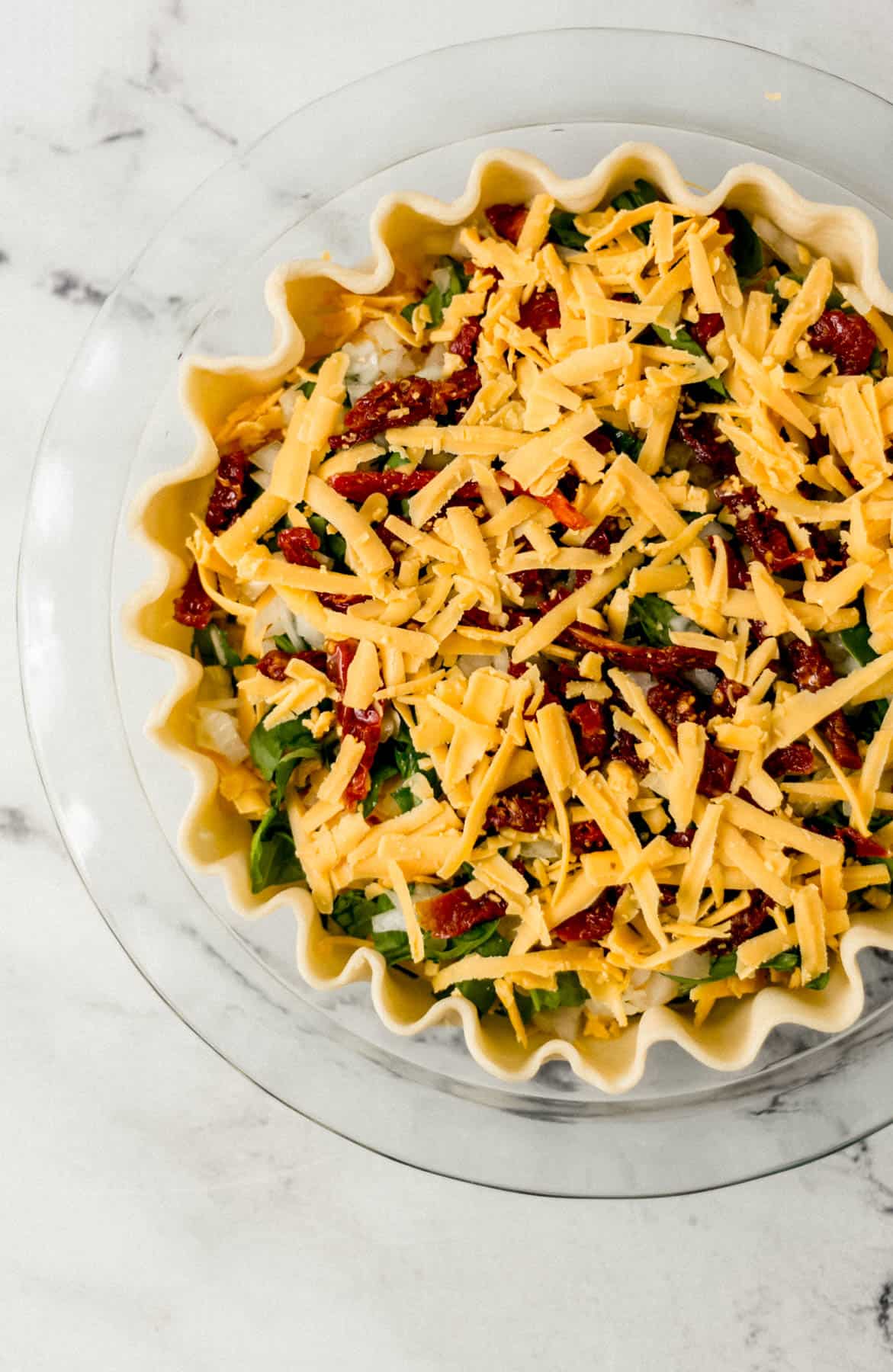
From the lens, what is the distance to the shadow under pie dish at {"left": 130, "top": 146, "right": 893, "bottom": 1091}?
1757mm

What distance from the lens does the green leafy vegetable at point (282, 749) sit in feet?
6.07

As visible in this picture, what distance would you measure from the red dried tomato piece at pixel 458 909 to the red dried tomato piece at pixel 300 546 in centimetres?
55

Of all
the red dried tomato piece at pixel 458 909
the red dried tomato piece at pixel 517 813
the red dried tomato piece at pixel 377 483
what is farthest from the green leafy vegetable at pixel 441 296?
the red dried tomato piece at pixel 458 909

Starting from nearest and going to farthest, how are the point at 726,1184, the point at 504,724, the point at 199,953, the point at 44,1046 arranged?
the point at 504,724 → the point at 726,1184 → the point at 199,953 → the point at 44,1046

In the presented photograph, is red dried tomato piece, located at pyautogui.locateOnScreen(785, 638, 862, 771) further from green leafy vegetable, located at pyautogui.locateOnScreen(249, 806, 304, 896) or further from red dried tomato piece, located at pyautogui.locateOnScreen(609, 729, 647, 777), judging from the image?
green leafy vegetable, located at pyautogui.locateOnScreen(249, 806, 304, 896)

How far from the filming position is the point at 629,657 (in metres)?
1.79

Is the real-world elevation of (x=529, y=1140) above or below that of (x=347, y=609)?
below

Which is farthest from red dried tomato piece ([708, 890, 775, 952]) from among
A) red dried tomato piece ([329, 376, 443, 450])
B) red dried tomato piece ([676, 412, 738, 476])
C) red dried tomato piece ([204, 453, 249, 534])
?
red dried tomato piece ([204, 453, 249, 534])

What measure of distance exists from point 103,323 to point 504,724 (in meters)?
1.19

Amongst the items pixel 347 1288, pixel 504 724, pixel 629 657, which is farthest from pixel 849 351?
pixel 347 1288

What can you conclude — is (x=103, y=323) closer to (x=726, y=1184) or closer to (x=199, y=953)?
(x=199, y=953)

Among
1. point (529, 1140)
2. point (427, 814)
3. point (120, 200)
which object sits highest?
point (120, 200)

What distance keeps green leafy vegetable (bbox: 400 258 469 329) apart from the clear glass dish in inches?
12.5

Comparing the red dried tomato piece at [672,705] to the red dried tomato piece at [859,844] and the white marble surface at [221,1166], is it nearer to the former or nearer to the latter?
the red dried tomato piece at [859,844]
